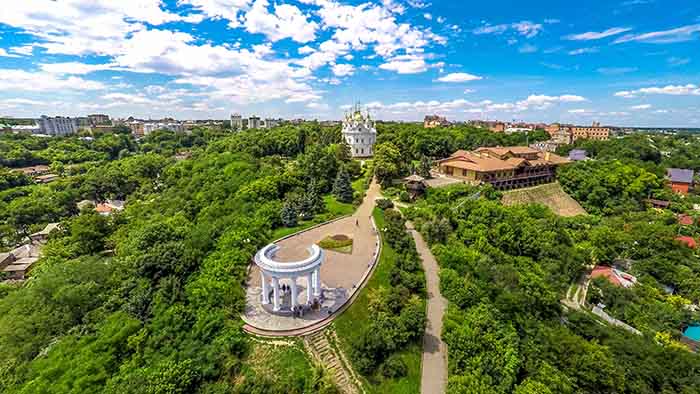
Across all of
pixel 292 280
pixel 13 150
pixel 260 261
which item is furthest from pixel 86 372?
pixel 13 150

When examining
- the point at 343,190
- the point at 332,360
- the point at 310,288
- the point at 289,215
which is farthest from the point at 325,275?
the point at 343,190

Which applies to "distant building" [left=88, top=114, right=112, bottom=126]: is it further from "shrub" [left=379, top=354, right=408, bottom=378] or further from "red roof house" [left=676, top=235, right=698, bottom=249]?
"red roof house" [left=676, top=235, right=698, bottom=249]

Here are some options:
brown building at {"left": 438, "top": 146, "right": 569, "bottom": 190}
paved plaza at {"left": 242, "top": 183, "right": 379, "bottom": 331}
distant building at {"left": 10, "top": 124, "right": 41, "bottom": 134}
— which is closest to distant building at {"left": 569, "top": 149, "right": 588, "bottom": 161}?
brown building at {"left": 438, "top": 146, "right": 569, "bottom": 190}

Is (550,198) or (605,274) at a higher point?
(550,198)

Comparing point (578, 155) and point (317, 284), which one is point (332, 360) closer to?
point (317, 284)

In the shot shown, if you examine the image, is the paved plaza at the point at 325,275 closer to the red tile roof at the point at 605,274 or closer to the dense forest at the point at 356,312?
the dense forest at the point at 356,312

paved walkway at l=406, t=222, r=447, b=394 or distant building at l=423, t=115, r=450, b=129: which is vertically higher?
distant building at l=423, t=115, r=450, b=129

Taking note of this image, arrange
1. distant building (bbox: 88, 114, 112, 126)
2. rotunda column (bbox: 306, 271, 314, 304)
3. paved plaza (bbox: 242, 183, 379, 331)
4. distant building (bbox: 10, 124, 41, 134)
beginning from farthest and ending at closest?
distant building (bbox: 88, 114, 112, 126)
distant building (bbox: 10, 124, 41, 134)
rotunda column (bbox: 306, 271, 314, 304)
paved plaza (bbox: 242, 183, 379, 331)
